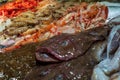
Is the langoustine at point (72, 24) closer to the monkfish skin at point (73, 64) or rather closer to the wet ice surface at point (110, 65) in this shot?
the monkfish skin at point (73, 64)

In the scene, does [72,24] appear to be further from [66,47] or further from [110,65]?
[110,65]

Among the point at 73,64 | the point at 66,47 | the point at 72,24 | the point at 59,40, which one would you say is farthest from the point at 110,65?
the point at 72,24

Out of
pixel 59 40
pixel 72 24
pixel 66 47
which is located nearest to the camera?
pixel 66 47

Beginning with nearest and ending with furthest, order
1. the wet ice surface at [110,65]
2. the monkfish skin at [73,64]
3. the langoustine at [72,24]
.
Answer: the wet ice surface at [110,65], the monkfish skin at [73,64], the langoustine at [72,24]

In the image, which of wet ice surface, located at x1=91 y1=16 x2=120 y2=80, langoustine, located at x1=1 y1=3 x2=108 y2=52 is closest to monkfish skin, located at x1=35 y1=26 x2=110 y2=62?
wet ice surface, located at x1=91 y1=16 x2=120 y2=80

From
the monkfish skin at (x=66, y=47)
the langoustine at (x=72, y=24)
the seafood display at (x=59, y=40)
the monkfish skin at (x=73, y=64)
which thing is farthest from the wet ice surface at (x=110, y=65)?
the langoustine at (x=72, y=24)

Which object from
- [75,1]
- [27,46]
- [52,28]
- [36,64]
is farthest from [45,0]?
[36,64]

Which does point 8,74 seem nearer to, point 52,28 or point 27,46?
point 27,46
